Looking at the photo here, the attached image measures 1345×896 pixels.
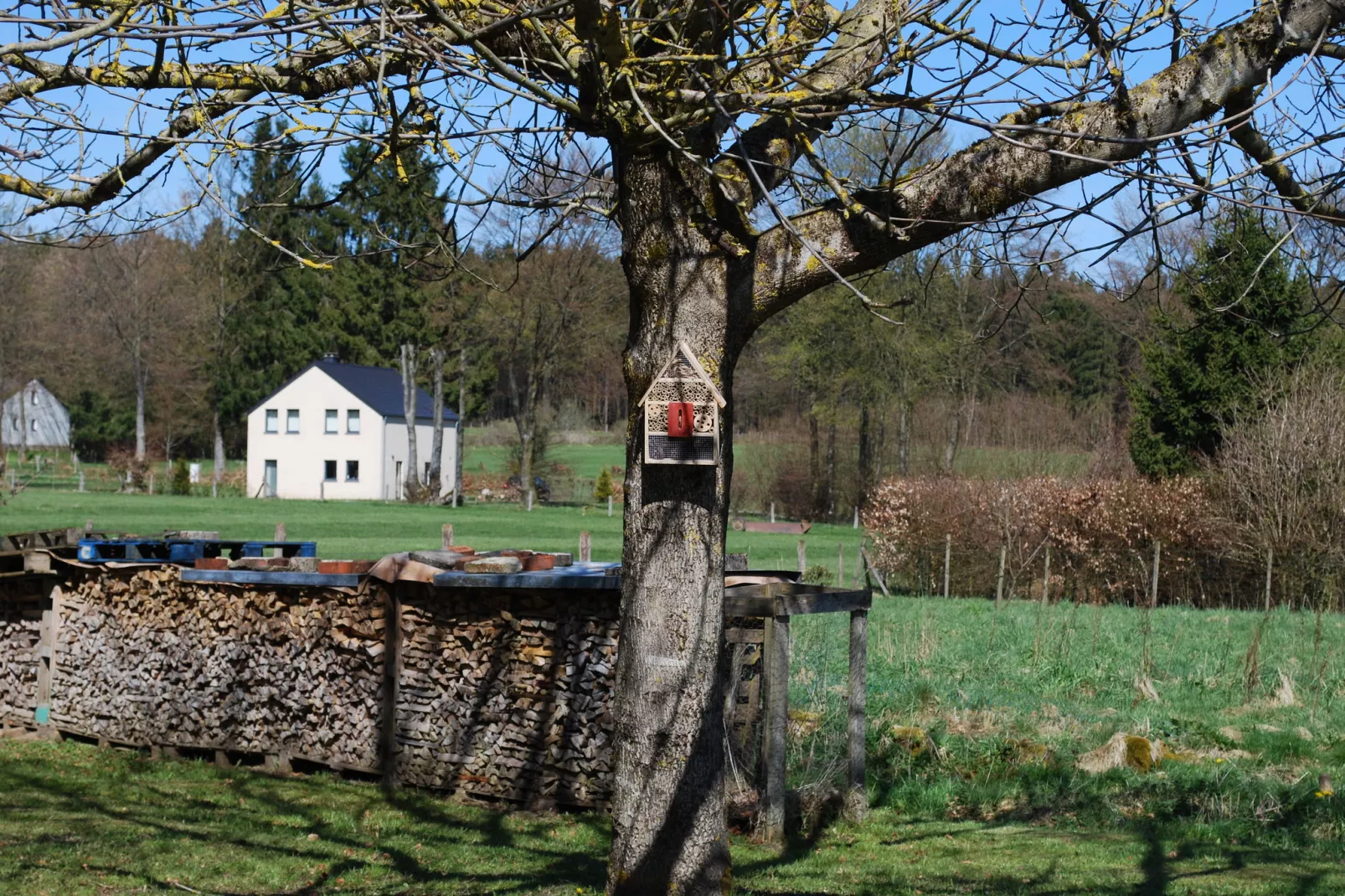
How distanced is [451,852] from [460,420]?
51.7 meters

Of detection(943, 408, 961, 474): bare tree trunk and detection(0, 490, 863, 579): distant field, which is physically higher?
detection(943, 408, 961, 474): bare tree trunk

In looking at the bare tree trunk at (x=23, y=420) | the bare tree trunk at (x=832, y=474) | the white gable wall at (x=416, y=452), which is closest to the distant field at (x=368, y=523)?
the bare tree trunk at (x=832, y=474)

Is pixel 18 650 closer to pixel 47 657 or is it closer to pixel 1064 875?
pixel 47 657

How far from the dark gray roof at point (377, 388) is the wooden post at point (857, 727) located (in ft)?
173

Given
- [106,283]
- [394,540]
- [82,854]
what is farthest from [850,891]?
[106,283]

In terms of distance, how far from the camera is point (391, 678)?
8.57 metres

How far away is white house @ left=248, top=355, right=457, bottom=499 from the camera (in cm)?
5912

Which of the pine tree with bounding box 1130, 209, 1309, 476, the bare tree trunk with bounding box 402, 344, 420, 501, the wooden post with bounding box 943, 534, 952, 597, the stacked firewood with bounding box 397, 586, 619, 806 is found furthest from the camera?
the bare tree trunk with bounding box 402, 344, 420, 501

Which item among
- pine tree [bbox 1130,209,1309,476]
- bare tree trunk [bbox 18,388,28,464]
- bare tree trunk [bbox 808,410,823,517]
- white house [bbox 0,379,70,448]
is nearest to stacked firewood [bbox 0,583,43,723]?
pine tree [bbox 1130,209,1309,476]

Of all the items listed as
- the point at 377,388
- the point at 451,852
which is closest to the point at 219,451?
the point at 377,388

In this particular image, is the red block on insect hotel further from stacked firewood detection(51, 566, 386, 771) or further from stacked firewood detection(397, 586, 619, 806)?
stacked firewood detection(51, 566, 386, 771)

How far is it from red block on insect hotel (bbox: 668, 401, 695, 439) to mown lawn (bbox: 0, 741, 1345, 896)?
99.1 inches

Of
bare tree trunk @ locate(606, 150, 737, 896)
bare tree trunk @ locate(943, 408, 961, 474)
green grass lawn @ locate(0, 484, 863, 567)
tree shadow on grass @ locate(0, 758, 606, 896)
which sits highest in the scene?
bare tree trunk @ locate(943, 408, 961, 474)

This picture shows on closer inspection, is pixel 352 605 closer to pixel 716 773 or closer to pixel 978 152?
pixel 716 773
